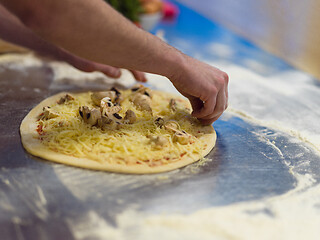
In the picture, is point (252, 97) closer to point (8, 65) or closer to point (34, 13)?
point (34, 13)

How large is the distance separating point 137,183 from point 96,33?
1.89 feet

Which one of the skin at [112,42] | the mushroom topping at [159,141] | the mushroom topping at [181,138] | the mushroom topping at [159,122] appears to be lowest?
the mushroom topping at [159,122]

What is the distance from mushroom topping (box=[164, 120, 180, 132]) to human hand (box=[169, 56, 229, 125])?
0.13 metres

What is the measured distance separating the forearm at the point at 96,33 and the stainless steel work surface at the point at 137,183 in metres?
0.45

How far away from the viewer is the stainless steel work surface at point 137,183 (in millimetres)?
1166

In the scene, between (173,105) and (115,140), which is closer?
(115,140)

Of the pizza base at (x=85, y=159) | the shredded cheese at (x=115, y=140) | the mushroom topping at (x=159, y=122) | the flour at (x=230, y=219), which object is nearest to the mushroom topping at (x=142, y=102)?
the shredded cheese at (x=115, y=140)

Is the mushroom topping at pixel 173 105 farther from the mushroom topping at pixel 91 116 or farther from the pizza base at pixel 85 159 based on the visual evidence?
the mushroom topping at pixel 91 116

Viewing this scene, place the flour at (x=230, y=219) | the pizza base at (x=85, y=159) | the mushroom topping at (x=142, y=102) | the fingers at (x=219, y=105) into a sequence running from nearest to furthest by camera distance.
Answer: the flour at (x=230, y=219)
the pizza base at (x=85, y=159)
the fingers at (x=219, y=105)
the mushroom topping at (x=142, y=102)

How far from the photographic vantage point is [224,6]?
430cm

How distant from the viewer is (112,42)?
1.32m

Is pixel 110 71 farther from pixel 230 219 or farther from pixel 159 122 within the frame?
pixel 230 219

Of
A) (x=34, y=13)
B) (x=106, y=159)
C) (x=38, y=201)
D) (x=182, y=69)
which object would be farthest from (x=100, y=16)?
(x=38, y=201)

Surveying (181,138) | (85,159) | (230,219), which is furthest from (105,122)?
(230,219)
